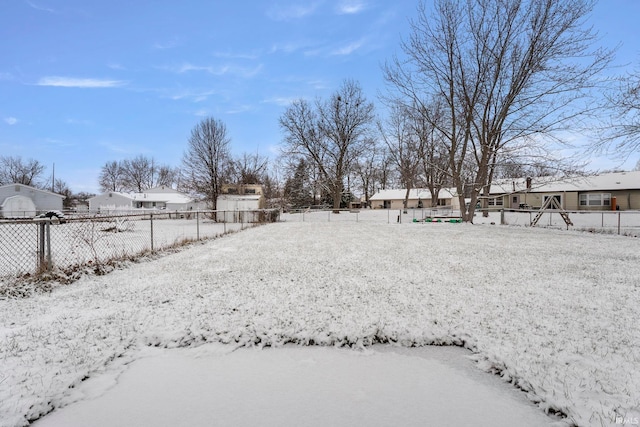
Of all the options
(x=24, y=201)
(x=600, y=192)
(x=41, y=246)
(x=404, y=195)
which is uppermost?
(x=404, y=195)

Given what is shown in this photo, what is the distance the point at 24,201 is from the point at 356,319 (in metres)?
45.9

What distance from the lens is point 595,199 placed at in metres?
33.5

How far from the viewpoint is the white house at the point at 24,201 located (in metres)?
33.0

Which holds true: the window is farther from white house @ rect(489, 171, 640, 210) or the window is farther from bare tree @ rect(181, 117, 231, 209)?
bare tree @ rect(181, 117, 231, 209)

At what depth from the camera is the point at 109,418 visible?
2012mm

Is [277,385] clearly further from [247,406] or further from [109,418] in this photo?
[109,418]

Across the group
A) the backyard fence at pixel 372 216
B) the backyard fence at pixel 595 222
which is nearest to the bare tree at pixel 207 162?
the backyard fence at pixel 372 216

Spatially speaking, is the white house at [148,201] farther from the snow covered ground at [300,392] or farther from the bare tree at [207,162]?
the snow covered ground at [300,392]

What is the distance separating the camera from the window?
32781 mm

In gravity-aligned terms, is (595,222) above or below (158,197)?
below

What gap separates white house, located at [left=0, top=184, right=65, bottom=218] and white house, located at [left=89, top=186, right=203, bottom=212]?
754cm

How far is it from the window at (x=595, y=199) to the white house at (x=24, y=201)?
5560 centimetres

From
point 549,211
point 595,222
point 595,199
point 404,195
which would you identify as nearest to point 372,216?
point 549,211

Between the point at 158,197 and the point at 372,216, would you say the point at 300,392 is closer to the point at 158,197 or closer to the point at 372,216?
the point at 372,216
